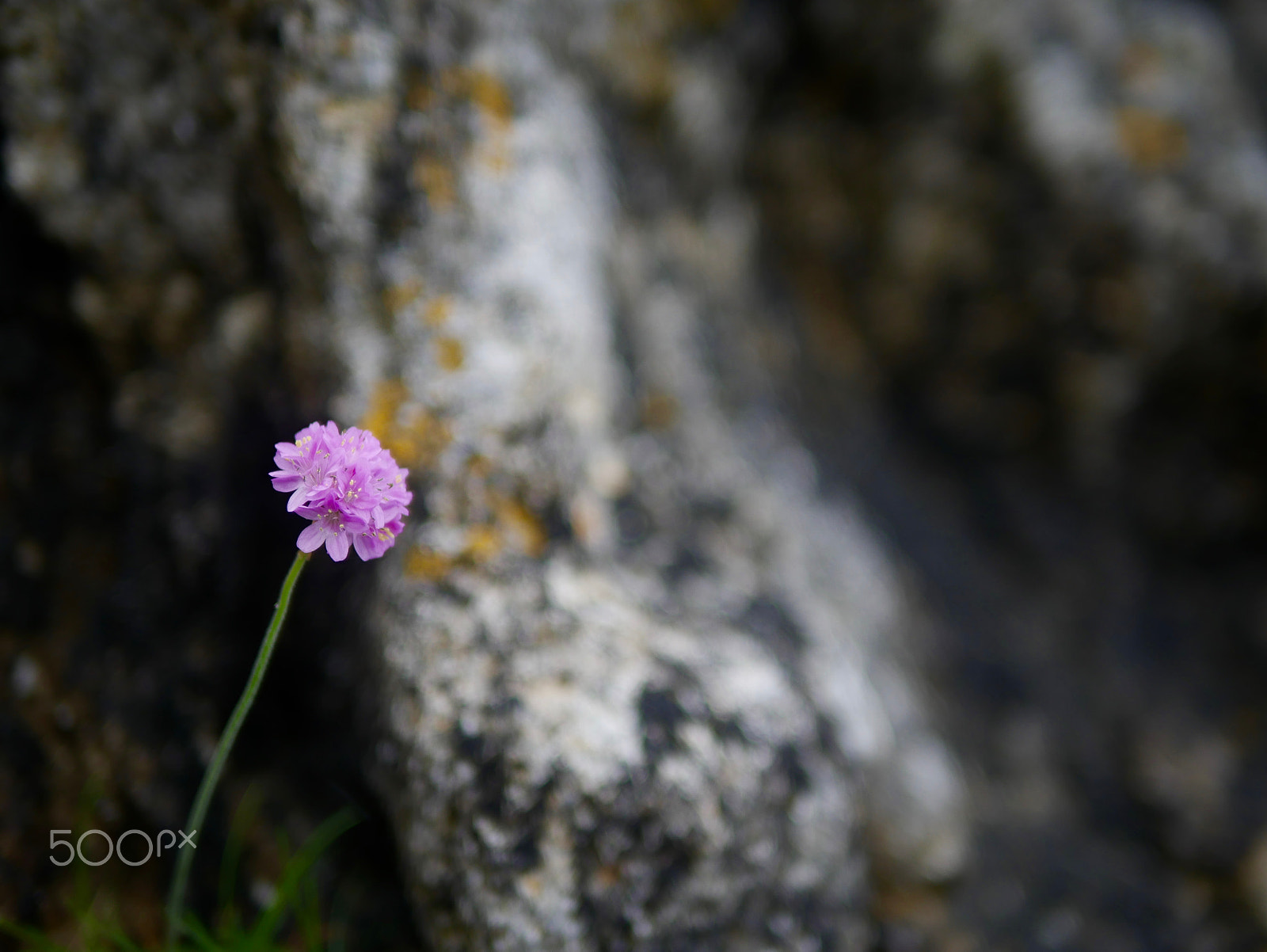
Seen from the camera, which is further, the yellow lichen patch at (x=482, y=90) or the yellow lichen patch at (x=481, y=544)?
the yellow lichen patch at (x=482, y=90)

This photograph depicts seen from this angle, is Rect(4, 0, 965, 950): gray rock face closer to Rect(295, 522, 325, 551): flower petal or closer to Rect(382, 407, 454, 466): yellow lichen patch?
Rect(382, 407, 454, 466): yellow lichen patch

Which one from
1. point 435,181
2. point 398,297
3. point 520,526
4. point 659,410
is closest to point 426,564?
point 520,526

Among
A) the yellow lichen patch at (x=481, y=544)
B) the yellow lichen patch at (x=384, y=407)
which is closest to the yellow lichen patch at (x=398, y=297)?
the yellow lichen patch at (x=384, y=407)

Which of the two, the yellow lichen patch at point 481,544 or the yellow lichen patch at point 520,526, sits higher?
the yellow lichen patch at point 520,526

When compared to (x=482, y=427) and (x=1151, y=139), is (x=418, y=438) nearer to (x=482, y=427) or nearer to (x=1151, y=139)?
(x=482, y=427)

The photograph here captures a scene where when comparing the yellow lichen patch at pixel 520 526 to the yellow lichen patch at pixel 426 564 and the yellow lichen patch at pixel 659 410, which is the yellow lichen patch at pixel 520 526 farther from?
the yellow lichen patch at pixel 659 410

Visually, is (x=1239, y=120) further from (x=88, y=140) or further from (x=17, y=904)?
(x=17, y=904)
